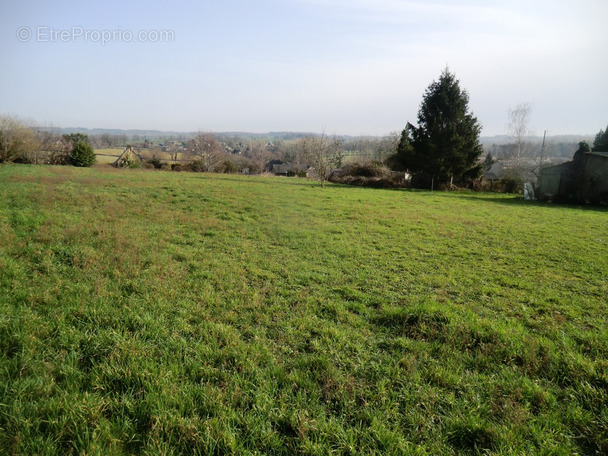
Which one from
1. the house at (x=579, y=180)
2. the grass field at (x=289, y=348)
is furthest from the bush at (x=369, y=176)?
the grass field at (x=289, y=348)

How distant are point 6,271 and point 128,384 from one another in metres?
3.91

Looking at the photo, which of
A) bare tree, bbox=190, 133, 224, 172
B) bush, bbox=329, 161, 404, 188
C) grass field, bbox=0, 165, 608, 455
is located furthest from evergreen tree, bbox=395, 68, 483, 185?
bare tree, bbox=190, 133, 224, 172

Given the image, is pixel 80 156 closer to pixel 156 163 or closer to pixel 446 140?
pixel 156 163

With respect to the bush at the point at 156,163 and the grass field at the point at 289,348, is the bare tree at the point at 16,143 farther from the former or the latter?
the grass field at the point at 289,348

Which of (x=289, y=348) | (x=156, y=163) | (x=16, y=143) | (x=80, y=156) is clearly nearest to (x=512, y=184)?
(x=289, y=348)

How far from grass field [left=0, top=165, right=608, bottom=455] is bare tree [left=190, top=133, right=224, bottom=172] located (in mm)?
46179

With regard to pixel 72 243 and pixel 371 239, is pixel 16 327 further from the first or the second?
pixel 371 239

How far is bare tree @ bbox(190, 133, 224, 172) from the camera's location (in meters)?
51.7

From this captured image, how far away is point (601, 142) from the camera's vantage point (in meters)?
35.4

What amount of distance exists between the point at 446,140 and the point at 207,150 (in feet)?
135

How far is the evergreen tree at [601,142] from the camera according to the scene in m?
34.4

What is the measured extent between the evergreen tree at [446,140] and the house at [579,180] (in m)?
8.15

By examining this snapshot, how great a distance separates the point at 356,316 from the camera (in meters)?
4.46

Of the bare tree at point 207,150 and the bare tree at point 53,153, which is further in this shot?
the bare tree at point 207,150
